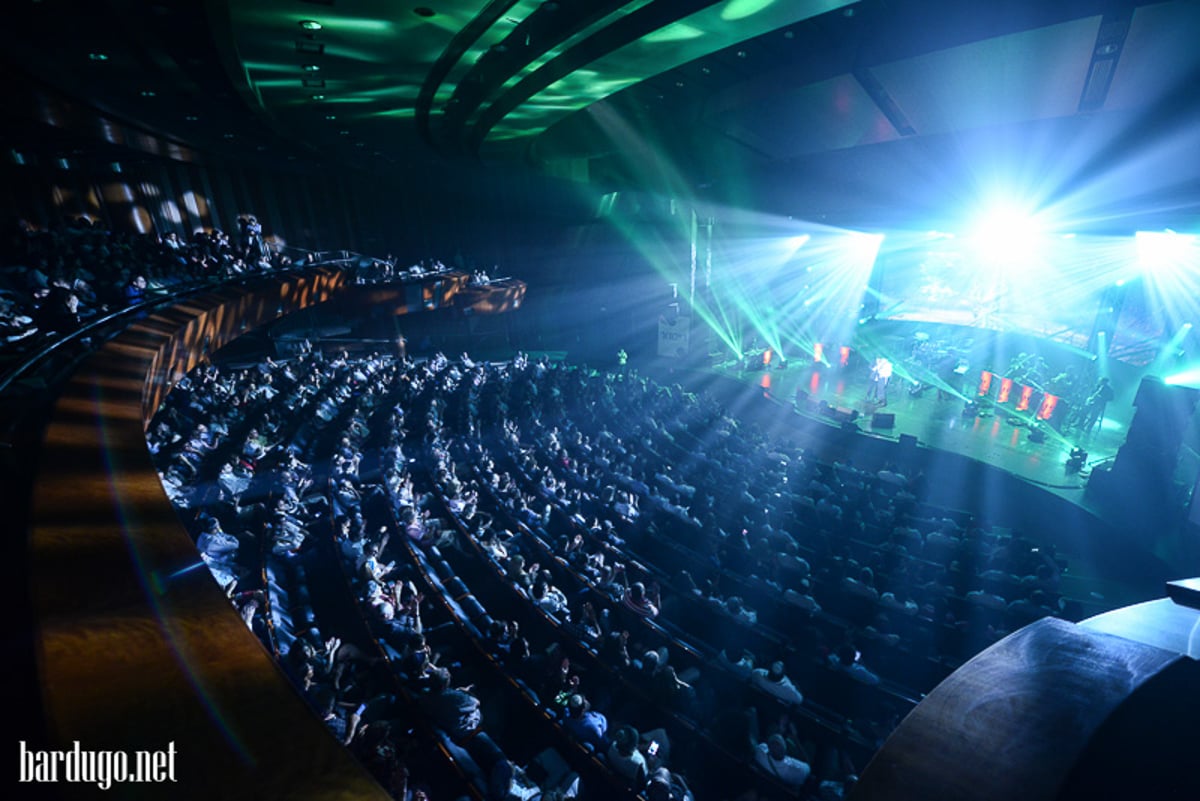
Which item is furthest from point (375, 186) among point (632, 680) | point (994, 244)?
point (994, 244)

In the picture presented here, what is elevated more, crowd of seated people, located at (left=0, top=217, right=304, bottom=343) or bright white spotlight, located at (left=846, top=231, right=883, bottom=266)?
bright white spotlight, located at (left=846, top=231, right=883, bottom=266)

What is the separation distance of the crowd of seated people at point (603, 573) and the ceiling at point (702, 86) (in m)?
5.01

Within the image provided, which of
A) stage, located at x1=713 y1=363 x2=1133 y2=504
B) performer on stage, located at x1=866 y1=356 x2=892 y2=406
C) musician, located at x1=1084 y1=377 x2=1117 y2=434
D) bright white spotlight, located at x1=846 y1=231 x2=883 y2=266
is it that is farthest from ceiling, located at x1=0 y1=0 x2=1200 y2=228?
bright white spotlight, located at x1=846 y1=231 x2=883 y2=266

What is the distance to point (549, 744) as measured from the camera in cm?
472

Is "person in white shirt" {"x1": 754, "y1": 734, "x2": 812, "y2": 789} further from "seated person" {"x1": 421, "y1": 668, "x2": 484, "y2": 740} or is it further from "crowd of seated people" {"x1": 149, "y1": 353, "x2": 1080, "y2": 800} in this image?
"seated person" {"x1": 421, "y1": 668, "x2": 484, "y2": 740}

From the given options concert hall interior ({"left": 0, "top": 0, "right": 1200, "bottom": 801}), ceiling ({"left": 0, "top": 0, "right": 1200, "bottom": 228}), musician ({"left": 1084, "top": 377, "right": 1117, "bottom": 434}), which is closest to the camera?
concert hall interior ({"left": 0, "top": 0, "right": 1200, "bottom": 801})

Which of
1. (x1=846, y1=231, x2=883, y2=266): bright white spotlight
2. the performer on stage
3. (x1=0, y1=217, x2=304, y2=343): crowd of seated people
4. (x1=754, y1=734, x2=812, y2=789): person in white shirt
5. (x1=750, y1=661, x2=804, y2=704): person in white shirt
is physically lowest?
(x1=754, y1=734, x2=812, y2=789): person in white shirt

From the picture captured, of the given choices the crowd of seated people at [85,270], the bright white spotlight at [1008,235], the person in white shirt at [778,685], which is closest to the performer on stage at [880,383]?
the bright white spotlight at [1008,235]

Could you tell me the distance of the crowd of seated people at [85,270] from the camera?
6199 mm

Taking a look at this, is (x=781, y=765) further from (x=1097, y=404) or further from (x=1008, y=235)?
(x=1008, y=235)

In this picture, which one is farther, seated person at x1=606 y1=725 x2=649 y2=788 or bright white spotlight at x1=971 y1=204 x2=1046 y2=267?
bright white spotlight at x1=971 y1=204 x2=1046 y2=267

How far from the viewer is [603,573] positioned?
6.79 metres

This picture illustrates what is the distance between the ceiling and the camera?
15.6 ft

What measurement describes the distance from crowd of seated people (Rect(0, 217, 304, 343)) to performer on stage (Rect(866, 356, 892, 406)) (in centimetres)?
1944
